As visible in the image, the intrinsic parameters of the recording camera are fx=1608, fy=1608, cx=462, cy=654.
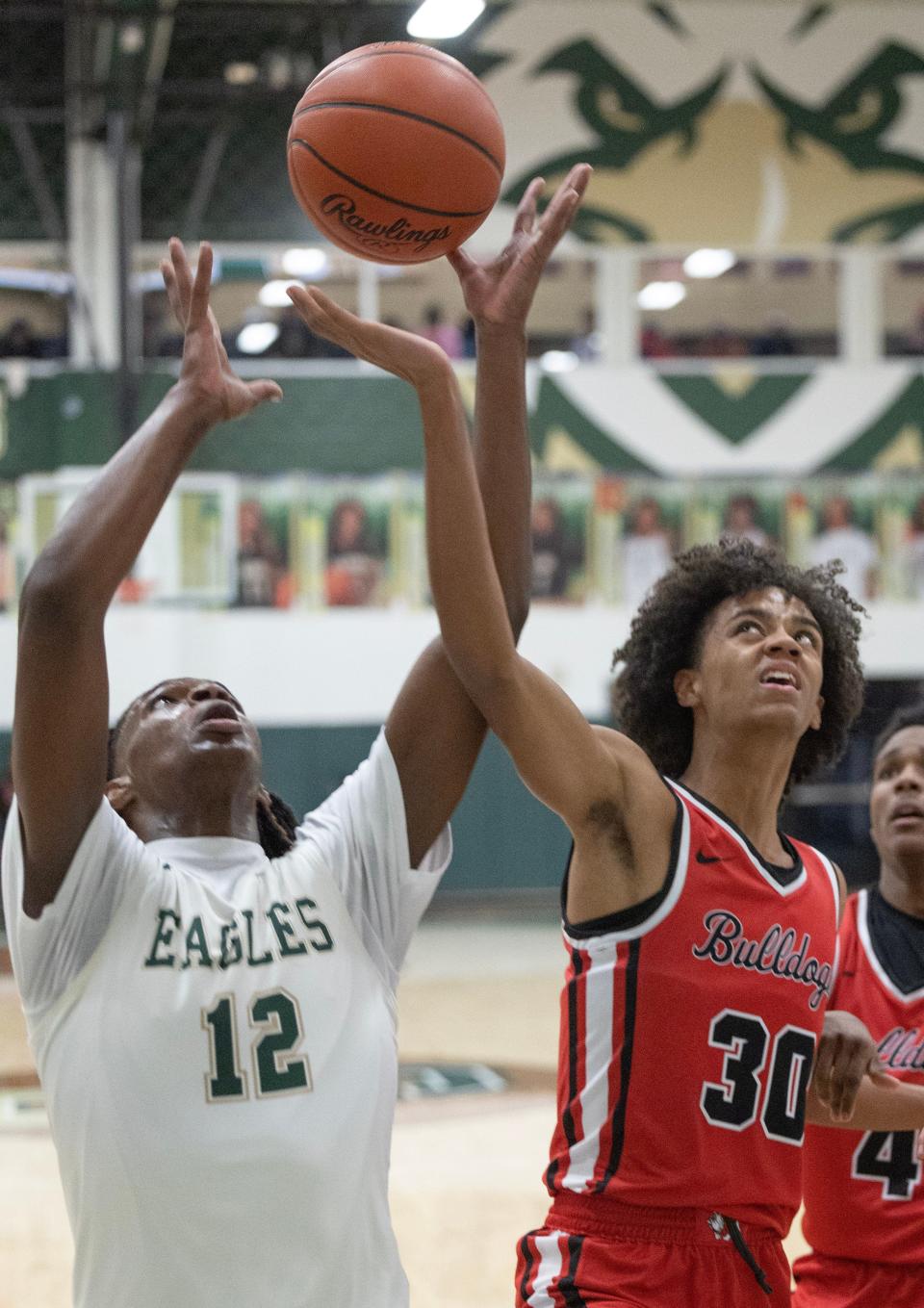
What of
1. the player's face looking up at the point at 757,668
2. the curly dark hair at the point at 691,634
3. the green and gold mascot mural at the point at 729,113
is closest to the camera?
the player's face looking up at the point at 757,668

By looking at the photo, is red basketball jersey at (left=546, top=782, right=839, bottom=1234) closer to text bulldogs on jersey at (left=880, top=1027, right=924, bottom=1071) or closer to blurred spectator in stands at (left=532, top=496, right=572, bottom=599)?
text bulldogs on jersey at (left=880, top=1027, right=924, bottom=1071)

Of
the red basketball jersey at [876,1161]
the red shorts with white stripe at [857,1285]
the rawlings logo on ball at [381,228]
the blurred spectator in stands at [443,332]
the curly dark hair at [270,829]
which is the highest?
the blurred spectator in stands at [443,332]

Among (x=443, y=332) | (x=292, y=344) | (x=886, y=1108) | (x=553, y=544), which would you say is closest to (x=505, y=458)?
(x=886, y=1108)

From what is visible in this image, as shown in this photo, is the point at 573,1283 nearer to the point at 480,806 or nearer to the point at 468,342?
the point at 480,806

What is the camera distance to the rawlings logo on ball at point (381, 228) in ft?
9.78

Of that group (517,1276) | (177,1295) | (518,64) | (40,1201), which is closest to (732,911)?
(517,1276)

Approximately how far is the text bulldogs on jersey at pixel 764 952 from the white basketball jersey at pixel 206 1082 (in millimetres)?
623

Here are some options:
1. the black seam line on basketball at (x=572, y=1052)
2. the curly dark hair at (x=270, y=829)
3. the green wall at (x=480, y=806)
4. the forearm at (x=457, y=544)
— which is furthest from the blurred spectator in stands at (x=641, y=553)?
the forearm at (x=457, y=544)

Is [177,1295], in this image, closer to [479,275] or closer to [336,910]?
[336,910]

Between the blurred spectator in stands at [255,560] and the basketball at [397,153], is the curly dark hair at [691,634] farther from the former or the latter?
the blurred spectator in stands at [255,560]

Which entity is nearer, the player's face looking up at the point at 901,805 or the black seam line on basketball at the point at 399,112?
the black seam line on basketball at the point at 399,112

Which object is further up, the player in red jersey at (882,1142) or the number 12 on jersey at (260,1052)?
the number 12 on jersey at (260,1052)

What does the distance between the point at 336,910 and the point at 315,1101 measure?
29cm

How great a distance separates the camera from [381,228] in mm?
2992
